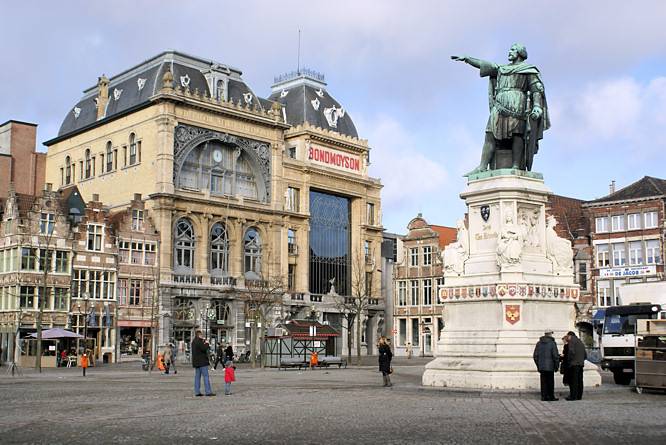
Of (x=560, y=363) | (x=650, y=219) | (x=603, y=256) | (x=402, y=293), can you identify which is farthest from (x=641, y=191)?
(x=560, y=363)

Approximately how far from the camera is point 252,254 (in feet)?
243

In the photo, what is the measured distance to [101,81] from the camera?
76.1 metres

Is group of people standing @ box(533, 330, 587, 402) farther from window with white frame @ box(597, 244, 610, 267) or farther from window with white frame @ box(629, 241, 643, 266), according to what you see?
window with white frame @ box(597, 244, 610, 267)

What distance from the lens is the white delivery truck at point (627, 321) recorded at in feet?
94.1

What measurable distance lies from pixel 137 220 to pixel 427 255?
2664 cm

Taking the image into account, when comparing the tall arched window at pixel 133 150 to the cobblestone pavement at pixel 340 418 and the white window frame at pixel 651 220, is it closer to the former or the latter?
the white window frame at pixel 651 220

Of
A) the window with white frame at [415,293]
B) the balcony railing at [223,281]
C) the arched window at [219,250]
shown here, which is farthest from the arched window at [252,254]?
the window with white frame at [415,293]

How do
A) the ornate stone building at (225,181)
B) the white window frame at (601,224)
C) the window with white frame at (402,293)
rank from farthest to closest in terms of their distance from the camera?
the window with white frame at (402,293), the white window frame at (601,224), the ornate stone building at (225,181)

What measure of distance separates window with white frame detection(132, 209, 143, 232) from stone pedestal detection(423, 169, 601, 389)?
147 feet

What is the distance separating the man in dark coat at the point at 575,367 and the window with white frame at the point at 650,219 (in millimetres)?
49211

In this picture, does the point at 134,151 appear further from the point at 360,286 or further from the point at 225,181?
the point at 360,286

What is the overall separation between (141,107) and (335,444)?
60328 millimetres

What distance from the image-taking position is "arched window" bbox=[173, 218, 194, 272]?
6825cm

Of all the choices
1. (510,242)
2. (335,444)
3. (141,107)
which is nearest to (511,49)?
(510,242)
